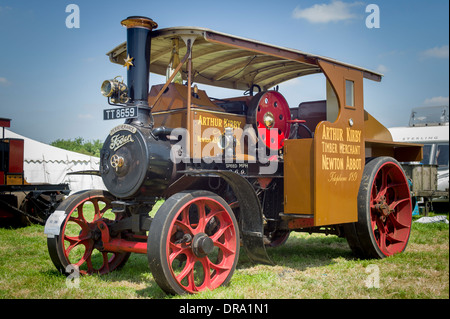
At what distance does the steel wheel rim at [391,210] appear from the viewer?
18.7 feet

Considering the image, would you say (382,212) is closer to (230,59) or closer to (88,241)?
(230,59)

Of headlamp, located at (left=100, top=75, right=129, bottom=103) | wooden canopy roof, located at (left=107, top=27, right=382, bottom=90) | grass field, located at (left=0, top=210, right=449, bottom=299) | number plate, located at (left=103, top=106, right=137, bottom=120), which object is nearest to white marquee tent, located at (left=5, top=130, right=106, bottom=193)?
grass field, located at (left=0, top=210, right=449, bottom=299)

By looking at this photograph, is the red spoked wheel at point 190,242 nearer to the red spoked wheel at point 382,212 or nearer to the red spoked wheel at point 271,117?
the red spoked wheel at point 271,117

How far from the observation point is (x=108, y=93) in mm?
4398

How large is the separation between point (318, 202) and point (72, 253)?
345 cm

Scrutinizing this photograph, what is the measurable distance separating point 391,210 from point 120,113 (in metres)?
3.55

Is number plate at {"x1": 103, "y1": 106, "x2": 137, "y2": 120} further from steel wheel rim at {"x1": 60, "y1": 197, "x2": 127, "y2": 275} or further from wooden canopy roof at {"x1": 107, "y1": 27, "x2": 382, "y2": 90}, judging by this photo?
steel wheel rim at {"x1": 60, "y1": 197, "x2": 127, "y2": 275}

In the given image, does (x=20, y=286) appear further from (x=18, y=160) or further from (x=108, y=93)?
(x=18, y=160)

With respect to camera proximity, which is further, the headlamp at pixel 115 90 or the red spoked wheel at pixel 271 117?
the red spoked wheel at pixel 271 117

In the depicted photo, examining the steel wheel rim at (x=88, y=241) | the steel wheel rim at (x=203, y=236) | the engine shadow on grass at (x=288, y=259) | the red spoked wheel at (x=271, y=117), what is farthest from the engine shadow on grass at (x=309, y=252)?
the steel wheel rim at (x=88, y=241)

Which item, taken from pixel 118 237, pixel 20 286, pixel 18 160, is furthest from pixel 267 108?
pixel 18 160

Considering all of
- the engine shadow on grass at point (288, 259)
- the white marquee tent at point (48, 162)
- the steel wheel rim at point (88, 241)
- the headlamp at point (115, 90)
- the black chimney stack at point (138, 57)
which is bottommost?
the engine shadow on grass at point (288, 259)

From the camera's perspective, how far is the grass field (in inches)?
157

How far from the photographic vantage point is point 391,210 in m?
5.76
